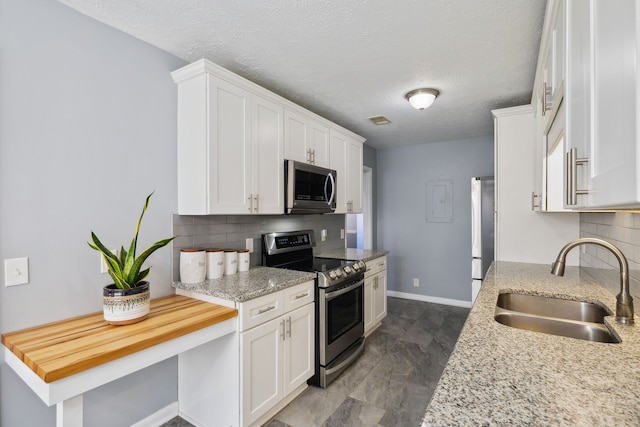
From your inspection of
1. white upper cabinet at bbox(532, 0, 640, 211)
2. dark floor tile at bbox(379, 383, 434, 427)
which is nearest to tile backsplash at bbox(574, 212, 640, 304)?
white upper cabinet at bbox(532, 0, 640, 211)

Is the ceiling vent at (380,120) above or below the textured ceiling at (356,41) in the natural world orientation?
Answer: below

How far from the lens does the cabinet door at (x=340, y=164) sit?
327cm

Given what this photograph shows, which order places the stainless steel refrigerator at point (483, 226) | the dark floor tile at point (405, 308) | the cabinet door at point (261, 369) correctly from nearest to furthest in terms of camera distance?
the cabinet door at point (261, 369) → the stainless steel refrigerator at point (483, 226) → the dark floor tile at point (405, 308)

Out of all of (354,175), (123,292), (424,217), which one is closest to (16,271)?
(123,292)

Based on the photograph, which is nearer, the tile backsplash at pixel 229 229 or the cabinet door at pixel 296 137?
the tile backsplash at pixel 229 229

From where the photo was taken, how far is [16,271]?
57.7 inches

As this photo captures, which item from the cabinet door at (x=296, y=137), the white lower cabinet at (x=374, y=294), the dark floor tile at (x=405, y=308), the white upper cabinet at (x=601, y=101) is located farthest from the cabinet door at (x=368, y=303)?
the white upper cabinet at (x=601, y=101)

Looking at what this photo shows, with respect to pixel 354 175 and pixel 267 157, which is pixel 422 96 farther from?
pixel 267 157

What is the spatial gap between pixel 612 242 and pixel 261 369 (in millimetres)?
2175

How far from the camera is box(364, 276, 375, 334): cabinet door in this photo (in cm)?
319

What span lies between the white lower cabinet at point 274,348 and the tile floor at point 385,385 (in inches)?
7.6

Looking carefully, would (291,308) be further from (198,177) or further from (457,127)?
(457,127)

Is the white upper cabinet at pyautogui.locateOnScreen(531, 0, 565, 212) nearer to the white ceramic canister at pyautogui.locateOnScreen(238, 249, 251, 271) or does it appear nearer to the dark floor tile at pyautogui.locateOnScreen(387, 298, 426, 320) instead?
the white ceramic canister at pyautogui.locateOnScreen(238, 249, 251, 271)

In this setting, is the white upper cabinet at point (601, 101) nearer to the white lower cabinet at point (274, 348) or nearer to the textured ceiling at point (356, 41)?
the textured ceiling at point (356, 41)
